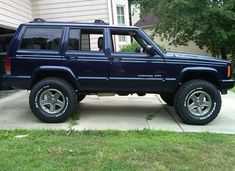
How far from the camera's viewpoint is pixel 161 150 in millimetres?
5918

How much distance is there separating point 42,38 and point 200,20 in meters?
18.7

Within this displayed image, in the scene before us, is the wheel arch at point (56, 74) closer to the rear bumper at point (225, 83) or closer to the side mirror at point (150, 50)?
the side mirror at point (150, 50)

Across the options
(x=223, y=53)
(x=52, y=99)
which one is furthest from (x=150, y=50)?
(x=223, y=53)

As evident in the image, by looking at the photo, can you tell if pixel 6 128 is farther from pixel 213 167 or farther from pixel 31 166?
pixel 213 167

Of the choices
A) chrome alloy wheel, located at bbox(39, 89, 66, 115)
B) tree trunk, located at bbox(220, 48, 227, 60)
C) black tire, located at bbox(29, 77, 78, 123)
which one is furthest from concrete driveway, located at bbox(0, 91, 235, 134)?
tree trunk, located at bbox(220, 48, 227, 60)

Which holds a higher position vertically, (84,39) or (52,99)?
(84,39)

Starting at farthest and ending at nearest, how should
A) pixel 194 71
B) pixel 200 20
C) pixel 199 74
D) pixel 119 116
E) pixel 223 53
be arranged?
pixel 223 53 → pixel 200 20 → pixel 119 116 → pixel 199 74 → pixel 194 71

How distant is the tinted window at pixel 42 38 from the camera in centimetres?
805

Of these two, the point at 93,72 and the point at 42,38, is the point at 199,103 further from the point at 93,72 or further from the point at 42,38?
the point at 42,38

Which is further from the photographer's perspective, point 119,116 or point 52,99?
point 119,116

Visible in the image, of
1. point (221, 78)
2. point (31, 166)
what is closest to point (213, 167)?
point (31, 166)

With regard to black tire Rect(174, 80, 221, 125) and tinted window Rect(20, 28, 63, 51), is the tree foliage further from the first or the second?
tinted window Rect(20, 28, 63, 51)

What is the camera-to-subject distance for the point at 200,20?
2525 cm

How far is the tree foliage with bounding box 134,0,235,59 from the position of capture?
24.7 metres
